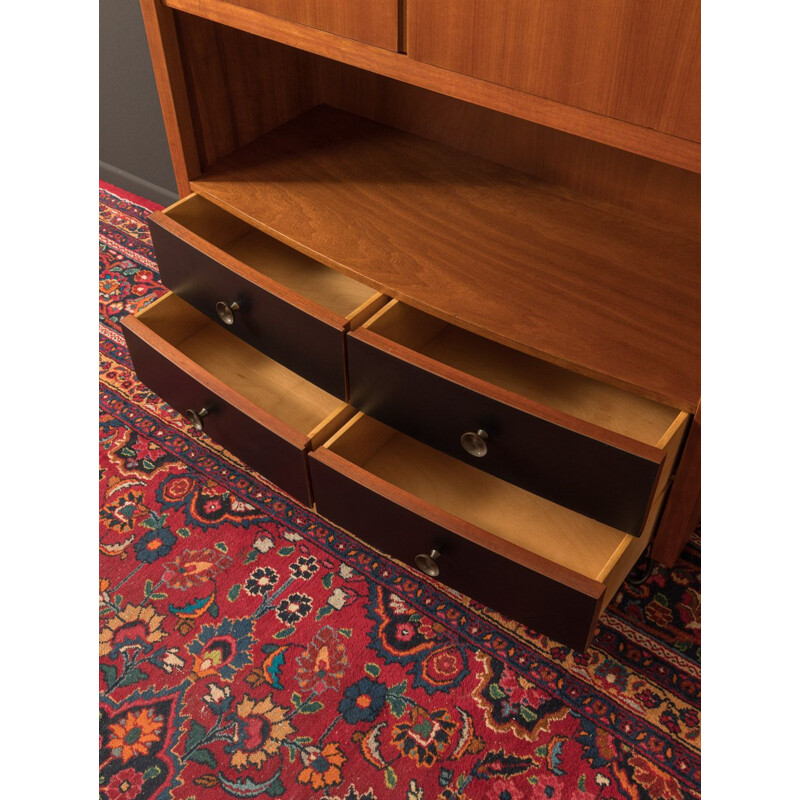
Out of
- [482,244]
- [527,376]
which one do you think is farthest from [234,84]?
[527,376]

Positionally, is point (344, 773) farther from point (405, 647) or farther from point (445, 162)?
point (445, 162)

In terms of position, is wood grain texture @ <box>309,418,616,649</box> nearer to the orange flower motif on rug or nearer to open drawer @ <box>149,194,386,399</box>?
open drawer @ <box>149,194,386,399</box>

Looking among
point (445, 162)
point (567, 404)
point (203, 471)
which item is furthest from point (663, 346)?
point (203, 471)

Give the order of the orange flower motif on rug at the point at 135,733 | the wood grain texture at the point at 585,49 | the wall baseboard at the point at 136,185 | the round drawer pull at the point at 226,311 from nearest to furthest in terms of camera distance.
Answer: the wood grain texture at the point at 585,49
the orange flower motif on rug at the point at 135,733
the round drawer pull at the point at 226,311
the wall baseboard at the point at 136,185

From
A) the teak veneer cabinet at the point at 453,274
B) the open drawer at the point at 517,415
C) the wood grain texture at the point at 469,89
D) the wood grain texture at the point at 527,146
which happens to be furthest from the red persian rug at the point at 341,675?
the wood grain texture at the point at 469,89

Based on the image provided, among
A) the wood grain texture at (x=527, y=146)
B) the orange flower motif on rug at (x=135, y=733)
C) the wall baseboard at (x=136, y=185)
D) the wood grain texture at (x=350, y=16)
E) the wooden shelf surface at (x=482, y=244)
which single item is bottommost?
the orange flower motif on rug at (x=135, y=733)

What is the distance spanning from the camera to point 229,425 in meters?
1.22

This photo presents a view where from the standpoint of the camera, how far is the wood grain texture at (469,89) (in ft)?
2.68

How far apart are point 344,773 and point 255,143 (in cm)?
94

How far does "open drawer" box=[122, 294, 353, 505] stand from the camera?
45.6 inches

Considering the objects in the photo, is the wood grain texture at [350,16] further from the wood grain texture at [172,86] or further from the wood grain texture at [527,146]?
the wood grain texture at [527,146]

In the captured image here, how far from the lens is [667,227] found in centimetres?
115

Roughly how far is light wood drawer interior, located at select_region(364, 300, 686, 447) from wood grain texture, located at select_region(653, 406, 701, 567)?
0.06 m

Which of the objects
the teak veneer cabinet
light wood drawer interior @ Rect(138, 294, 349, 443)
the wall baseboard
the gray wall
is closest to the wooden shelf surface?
the teak veneer cabinet
